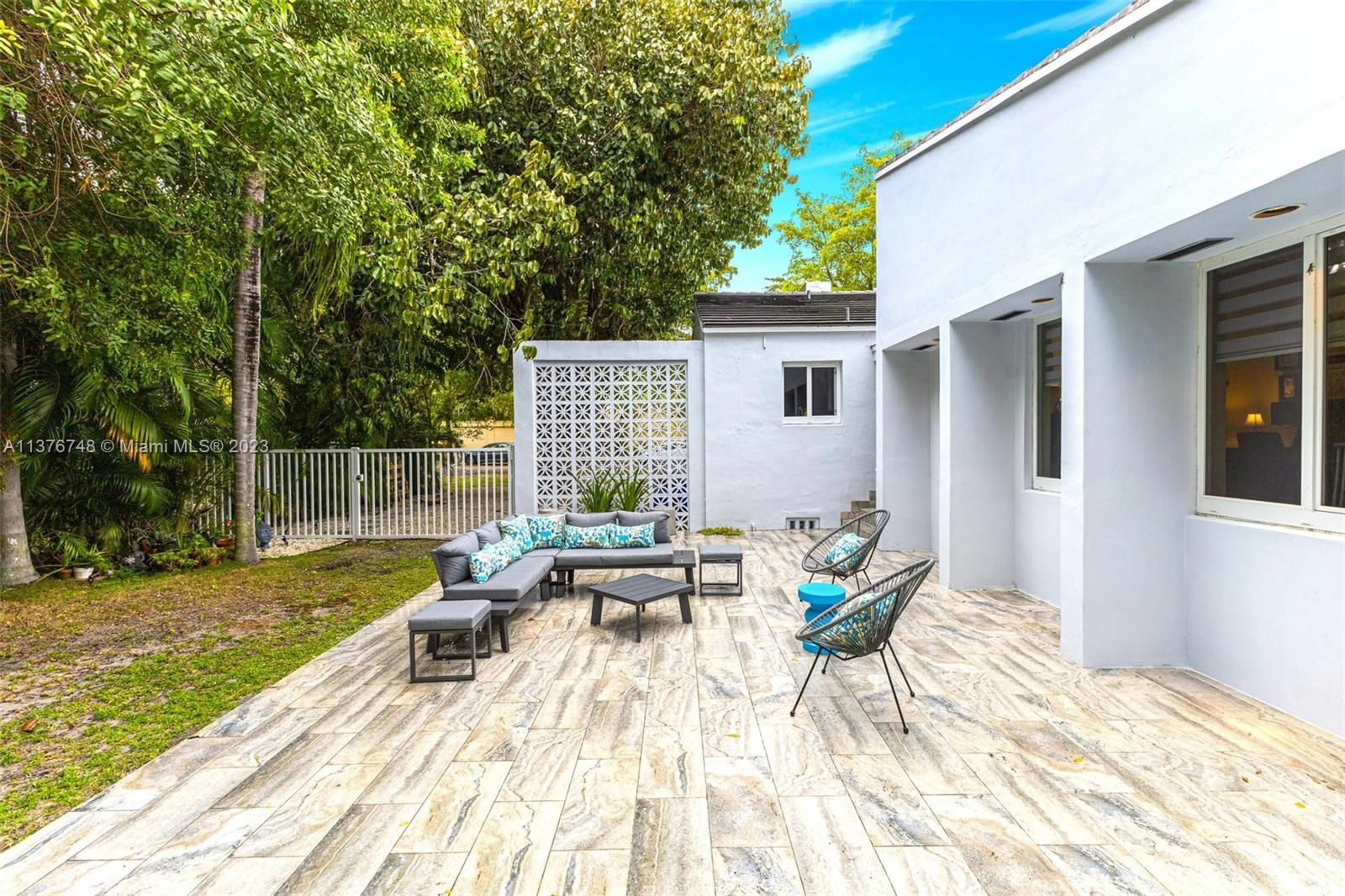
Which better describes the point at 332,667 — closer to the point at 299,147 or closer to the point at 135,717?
the point at 135,717

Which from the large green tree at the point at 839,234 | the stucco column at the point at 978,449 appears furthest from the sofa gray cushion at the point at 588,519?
the large green tree at the point at 839,234

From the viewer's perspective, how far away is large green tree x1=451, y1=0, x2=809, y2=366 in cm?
1020

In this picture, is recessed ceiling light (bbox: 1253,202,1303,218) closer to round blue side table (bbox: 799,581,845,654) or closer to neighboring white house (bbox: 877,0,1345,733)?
neighboring white house (bbox: 877,0,1345,733)

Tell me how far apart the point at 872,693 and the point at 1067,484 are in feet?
7.67

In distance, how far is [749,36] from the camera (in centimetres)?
1126

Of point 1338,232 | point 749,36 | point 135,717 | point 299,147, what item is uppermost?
point 749,36

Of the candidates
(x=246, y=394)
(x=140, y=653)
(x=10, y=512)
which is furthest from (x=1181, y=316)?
(x=10, y=512)

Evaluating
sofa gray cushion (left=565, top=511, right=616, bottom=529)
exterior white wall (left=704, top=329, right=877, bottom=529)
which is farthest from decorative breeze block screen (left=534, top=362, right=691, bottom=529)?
sofa gray cushion (left=565, top=511, right=616, bottom=529)

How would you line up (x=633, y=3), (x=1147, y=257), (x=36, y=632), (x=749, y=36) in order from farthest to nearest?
1. (x=749, y=36)
2. (x=633, y=3)
3. (x=36, y=632)
4. (x=1147, y=257)

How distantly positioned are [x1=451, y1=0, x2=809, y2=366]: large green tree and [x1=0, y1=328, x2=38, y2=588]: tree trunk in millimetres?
5632

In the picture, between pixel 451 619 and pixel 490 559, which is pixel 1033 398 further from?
pixel 451 619

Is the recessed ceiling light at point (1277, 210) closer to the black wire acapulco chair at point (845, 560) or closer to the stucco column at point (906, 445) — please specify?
the black wire acapulco chair at point (845, 560)

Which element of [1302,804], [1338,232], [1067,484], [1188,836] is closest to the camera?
[1188,836]

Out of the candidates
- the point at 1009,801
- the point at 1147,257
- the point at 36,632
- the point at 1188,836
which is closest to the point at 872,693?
the point at 1009,801
